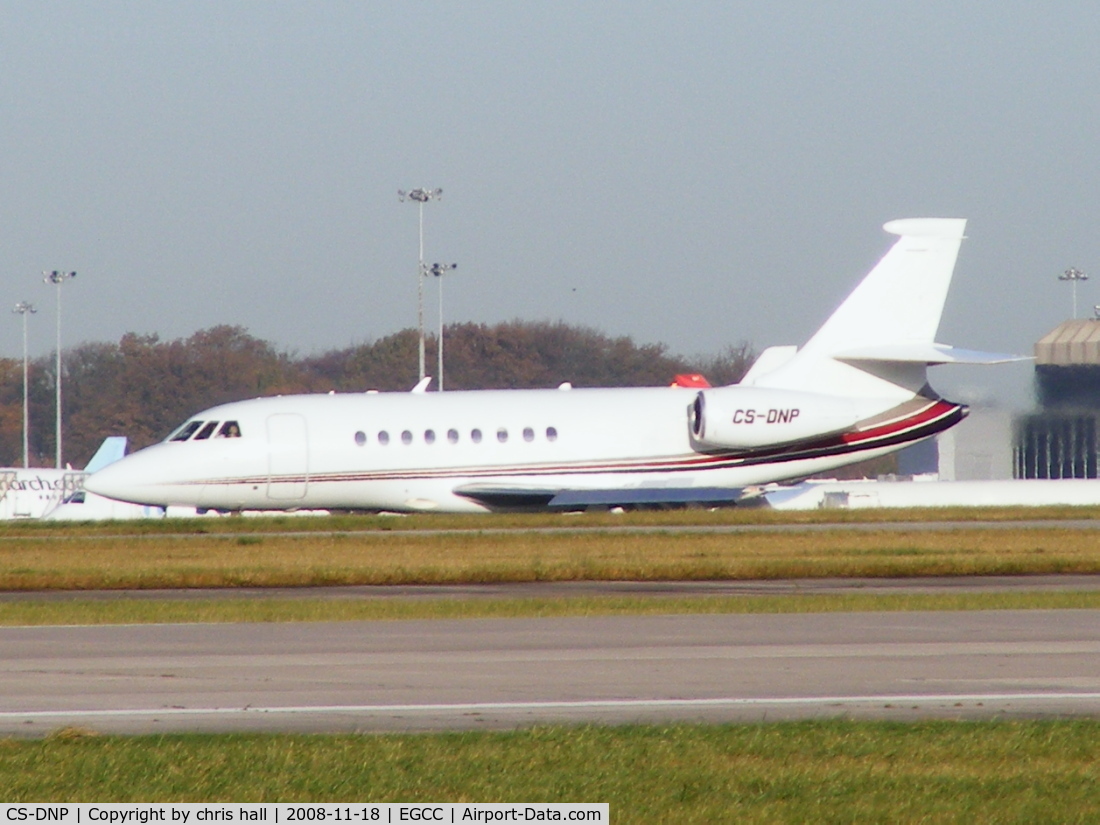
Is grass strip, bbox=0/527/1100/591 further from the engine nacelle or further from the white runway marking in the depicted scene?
the white runway marking

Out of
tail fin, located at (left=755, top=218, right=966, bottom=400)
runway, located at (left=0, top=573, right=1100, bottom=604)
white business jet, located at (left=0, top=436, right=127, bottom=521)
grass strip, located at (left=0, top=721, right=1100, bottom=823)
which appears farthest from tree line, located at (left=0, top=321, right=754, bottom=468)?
grass strip, located at (left=0, top=721, right=1100, bottom=823)

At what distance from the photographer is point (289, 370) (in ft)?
330

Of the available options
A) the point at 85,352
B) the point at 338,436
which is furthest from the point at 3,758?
the point at 85,352

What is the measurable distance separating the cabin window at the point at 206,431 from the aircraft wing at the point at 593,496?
17.4 feet

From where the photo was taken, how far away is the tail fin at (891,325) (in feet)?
115

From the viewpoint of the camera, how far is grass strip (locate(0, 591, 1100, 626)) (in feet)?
55.9

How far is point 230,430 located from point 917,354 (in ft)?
47.8

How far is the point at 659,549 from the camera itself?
26234 millimetres

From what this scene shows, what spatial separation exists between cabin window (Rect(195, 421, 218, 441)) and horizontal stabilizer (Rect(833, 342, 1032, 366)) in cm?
1344

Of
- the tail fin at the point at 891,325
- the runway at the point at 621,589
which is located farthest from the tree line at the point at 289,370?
the runway at the point at 621,589

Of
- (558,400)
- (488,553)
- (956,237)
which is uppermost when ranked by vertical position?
(956,237)

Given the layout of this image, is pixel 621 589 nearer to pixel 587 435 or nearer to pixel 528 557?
pixel 528 557

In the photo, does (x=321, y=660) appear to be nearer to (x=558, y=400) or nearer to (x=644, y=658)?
(x=644, y=658)

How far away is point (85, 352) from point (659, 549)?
83.8 metres
